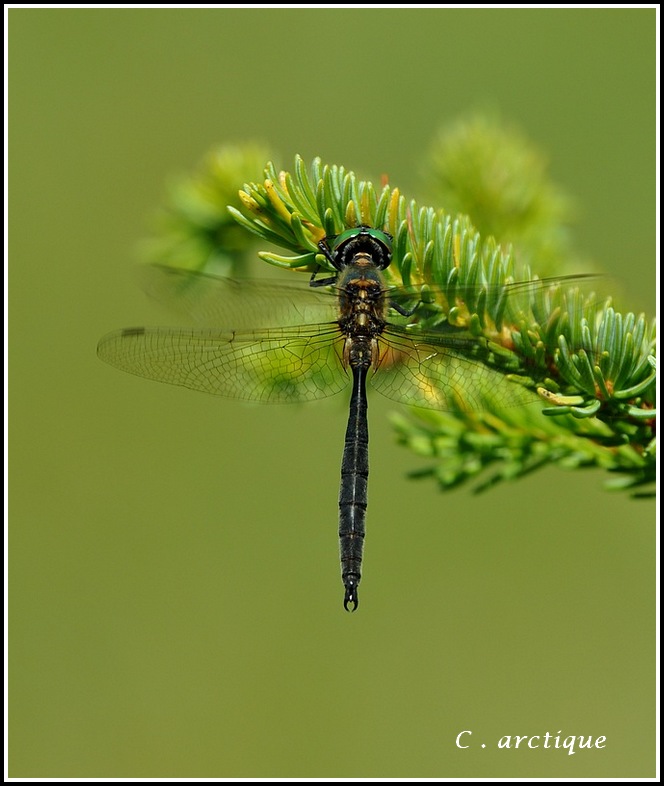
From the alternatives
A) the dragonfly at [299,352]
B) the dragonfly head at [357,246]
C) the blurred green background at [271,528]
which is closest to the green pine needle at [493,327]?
the dragonfly head at [357,246]

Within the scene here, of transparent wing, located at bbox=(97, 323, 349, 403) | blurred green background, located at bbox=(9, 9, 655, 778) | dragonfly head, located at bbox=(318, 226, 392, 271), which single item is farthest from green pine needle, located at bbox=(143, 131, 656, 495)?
blurred green background, located at bbox=(9, 9, 655, 778)

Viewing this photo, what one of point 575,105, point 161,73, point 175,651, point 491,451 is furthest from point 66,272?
point 491,451

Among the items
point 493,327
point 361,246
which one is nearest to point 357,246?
point 361,246

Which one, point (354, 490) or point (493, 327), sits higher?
point (493, 327)

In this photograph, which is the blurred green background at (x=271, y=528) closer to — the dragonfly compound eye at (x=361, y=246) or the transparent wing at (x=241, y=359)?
the transparent wing at (x=241, y=359)

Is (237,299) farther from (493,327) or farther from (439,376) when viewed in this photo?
(493,327)

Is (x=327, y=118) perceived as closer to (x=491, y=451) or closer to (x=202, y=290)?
(x=202, y=290)
